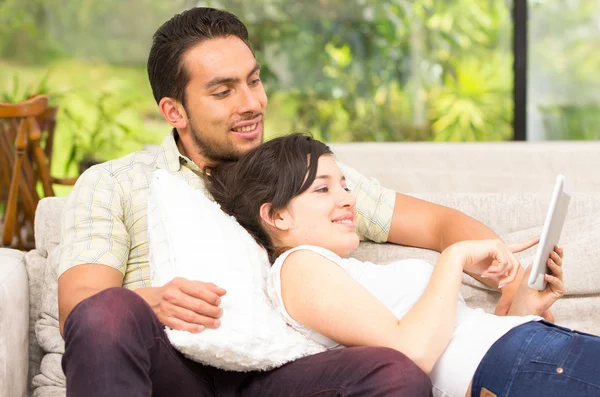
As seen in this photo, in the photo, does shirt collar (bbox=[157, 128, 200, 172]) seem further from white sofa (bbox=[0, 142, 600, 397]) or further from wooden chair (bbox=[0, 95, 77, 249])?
wooden chair (bbox=[0, 95, 77, 249])

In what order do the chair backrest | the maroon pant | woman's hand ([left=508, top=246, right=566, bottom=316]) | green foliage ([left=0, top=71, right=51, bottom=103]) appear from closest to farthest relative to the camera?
the maroon pant < woman's hand ([left=508, top=246, right=566, bottom=316]) < the chair backrest < green foliage ([left=0, top=71, right=51, bottom=103])

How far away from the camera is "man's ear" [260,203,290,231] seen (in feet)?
5.38

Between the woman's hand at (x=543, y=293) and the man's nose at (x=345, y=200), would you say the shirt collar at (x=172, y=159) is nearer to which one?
the man's nose at (x=345, y=200)

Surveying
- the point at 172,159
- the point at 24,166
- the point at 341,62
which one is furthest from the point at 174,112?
the point at 341,62

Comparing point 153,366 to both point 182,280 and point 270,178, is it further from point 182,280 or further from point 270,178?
point 270,178

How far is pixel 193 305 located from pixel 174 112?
671 millimetres

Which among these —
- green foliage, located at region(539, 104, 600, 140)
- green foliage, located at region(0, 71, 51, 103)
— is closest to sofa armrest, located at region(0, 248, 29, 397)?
green foliage, located at region(0, 71, 51, 103)

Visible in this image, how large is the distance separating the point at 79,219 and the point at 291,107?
3106mm

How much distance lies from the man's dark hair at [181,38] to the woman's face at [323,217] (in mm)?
483

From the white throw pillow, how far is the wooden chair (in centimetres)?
186

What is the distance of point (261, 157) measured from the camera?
169 centimetres

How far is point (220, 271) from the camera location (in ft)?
5.09

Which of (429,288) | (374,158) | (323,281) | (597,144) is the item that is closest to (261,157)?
(323,281)

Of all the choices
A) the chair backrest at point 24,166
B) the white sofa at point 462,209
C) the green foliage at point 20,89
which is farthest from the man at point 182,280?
the green foliage at point 20,89
